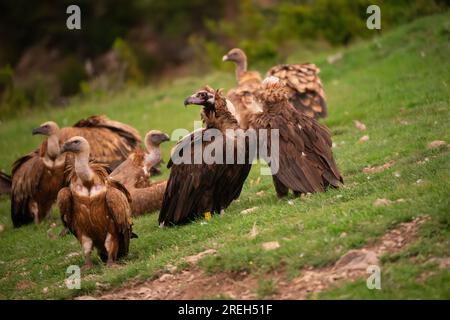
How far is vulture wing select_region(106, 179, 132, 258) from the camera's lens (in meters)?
9.20

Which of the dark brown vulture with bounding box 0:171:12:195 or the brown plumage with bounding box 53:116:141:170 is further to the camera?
the dark brown vulture with bounding box 0:171:12:195

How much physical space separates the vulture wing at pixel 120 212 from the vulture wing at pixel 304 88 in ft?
17.3

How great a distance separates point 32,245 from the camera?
1142 centimetres

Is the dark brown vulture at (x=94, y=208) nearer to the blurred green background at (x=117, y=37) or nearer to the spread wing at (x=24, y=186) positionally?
the spread wing at (x=24, y=186)

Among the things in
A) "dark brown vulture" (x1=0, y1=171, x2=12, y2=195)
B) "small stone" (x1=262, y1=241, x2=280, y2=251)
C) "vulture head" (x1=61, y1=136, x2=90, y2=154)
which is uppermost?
"vulture head" (x1=61, y1=136, x2=90, y2=154)

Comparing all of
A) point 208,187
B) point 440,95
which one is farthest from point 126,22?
point 208,187

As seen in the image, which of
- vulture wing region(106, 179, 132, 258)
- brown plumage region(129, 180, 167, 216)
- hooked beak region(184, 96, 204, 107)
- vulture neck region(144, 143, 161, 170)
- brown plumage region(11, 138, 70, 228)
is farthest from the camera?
brown plumage region(11, 138, 70, 228)

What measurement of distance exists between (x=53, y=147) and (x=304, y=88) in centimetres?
440

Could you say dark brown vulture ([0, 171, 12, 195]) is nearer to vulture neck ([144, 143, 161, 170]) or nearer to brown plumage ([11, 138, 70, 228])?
brown plumage ([11, 138, 70, 228])

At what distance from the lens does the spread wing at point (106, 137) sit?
44.4 feet

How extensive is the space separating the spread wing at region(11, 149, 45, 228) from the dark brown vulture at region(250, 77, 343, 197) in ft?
14.1

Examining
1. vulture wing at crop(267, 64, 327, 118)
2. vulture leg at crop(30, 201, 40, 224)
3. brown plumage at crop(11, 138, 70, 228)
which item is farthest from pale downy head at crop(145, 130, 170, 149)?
vulture wing at crop(267, 64, 327, 118)

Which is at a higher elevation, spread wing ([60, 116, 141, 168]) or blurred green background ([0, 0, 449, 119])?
blurred green background ([0, 0, 449, 119])

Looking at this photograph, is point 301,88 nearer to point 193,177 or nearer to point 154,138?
point 154,138
